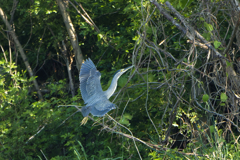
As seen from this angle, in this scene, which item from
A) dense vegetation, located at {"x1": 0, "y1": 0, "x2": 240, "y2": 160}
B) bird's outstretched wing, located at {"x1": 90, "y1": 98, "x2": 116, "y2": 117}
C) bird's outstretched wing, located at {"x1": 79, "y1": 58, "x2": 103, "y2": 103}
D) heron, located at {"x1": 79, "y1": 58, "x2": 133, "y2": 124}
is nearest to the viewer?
bird's outstretched wing, located at {"x1": 90, "y1": 98, "x2": 116, "y2": 117}

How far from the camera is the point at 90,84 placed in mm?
2797

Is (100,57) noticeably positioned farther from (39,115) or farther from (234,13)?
(234,13)

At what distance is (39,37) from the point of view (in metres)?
5.58

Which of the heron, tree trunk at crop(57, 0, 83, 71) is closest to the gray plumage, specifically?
the heron

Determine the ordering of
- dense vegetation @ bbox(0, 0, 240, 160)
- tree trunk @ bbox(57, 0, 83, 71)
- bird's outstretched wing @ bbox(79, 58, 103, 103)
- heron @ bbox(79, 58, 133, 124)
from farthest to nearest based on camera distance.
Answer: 1. tree trunk @ bbox(57, 0, 83, 71)
2. dense vegetation @ bbox(0, 0, 240, 160)
3. bird's outstretched wing @ bbox(79, 58, 103, 103)
4. heron @ bbox(79, 58, 133, 124)

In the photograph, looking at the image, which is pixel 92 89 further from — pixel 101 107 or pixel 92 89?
pixel 101 107

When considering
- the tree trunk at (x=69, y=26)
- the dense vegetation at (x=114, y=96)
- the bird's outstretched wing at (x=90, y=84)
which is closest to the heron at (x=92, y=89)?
the bird's outstretched wing at (x=90, y=84)

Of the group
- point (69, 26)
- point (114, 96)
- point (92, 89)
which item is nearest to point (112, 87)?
point (92, 89)

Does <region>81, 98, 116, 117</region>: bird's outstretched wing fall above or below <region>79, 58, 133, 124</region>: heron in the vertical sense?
below

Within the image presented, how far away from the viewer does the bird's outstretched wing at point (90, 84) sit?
2768 mm

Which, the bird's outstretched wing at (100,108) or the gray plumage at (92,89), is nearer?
the bird's outstretched wing at (100,108)

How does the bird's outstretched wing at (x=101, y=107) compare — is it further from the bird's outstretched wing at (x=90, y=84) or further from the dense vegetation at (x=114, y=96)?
the dense vegetation at (x=114, y=96)

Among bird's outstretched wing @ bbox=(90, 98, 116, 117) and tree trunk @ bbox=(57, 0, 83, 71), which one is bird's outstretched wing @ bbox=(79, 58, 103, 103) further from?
tree trunk @ bbox=(57, 0, 83, 71)

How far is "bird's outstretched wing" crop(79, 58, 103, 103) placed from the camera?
2.77 meters
